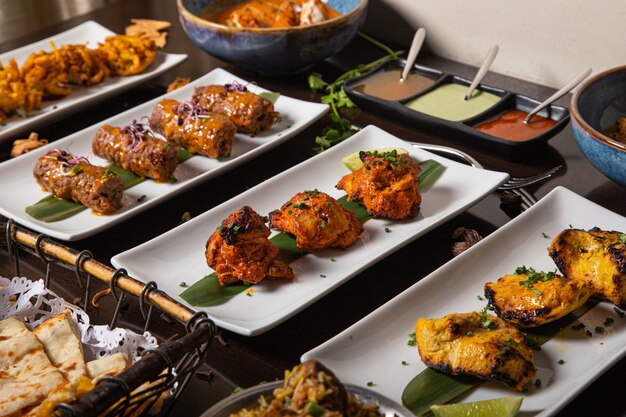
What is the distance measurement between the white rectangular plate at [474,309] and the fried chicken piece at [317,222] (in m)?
0.40

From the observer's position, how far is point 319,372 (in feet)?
5.51

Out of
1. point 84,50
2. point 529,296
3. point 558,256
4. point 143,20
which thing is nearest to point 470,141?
point 558,256

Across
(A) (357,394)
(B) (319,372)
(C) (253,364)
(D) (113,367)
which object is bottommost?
(C) (253,364)

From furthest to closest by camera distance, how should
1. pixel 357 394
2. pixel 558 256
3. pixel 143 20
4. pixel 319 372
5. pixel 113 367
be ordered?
pixel 143 20
pixel 558 256
pixel 113 367
pixel 357 394
pixel 319 372

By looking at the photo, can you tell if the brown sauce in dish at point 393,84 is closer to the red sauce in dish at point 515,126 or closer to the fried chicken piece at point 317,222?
the red sauce in dish at point 515,126

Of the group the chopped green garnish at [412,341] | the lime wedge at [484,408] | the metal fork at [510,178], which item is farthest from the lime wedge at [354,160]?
the lime wedge at [484,408]

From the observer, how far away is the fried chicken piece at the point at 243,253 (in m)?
2.53

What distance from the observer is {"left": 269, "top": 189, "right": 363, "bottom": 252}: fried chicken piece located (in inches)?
105

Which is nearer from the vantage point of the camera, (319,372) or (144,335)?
(319,372)

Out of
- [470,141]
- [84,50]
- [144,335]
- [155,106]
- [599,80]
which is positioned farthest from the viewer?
[84,50]

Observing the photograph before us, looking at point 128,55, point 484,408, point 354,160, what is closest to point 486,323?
point 484,408

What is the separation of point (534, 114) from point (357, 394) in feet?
6.90

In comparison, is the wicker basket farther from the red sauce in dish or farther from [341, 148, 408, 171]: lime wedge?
the red sauce in dish

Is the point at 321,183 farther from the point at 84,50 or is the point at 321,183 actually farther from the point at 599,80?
the point at 84,50
